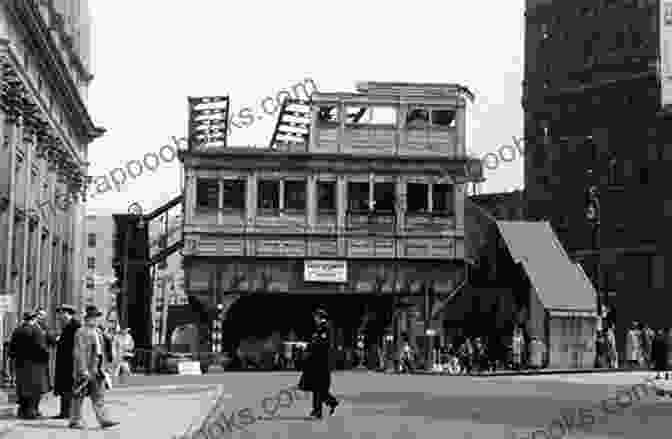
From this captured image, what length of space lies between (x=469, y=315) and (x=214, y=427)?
40.0 meters

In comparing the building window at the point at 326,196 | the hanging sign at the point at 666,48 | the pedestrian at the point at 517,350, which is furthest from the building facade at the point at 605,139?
the hanging sign at the point at 666,48

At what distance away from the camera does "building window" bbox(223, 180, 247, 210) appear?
51.5 m

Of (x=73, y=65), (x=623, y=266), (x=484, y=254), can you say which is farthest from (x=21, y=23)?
(x=623, y=266)

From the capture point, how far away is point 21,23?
3756cm

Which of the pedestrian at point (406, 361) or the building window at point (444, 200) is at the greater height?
the building window at point (444, 200)

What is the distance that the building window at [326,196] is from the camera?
171ft

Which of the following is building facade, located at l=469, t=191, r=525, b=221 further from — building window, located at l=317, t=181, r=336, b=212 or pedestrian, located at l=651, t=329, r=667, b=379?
pedestrian, located at l=651, t=329, r=667, b=379

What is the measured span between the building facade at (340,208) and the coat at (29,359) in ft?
98.7

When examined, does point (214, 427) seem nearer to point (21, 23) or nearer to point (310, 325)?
point (21, 23)

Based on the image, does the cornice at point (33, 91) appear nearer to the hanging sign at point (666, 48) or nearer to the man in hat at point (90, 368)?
the man in hat at point (90, 368)

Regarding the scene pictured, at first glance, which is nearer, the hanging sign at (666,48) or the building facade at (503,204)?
the hanging sign at (666,48)

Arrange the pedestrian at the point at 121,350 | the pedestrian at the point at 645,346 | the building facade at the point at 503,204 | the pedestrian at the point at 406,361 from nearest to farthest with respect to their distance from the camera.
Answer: the pedestrian at the point at 121,350
the pedestrian at the point at 406,361
the pedestrian at the point at 645,346
the building facade at the point at 503,204

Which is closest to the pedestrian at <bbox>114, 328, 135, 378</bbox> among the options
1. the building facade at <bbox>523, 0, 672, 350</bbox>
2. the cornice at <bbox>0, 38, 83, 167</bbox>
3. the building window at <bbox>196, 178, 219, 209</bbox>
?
the cornice at <bbox>0, 38, 83, 167</bbox>

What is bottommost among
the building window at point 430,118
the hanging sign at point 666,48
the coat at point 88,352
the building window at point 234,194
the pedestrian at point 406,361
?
the pedestrian at point 406,361
